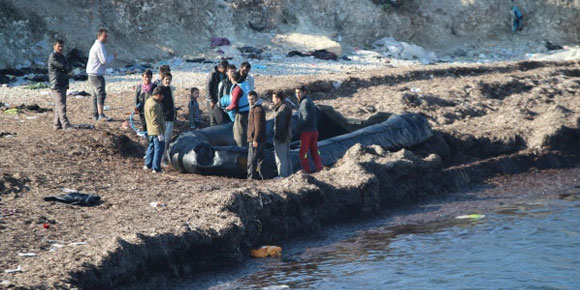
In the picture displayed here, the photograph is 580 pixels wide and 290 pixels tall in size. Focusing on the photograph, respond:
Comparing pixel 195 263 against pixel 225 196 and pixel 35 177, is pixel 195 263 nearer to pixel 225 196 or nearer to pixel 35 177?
pixel 225 196

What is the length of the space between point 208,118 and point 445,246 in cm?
664

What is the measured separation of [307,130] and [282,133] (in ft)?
1.59

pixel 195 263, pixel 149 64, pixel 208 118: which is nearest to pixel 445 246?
pixel 195 263

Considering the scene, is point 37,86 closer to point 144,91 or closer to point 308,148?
point 144,91

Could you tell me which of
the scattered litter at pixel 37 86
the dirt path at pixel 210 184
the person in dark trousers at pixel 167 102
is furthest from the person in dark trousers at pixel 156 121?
the scattered litter at pixel 37 86

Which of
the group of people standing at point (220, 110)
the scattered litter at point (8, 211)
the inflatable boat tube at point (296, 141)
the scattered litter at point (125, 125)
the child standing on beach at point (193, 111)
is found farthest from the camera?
the child standing on beach at point (193, 111)

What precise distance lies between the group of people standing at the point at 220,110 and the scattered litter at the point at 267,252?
2397 mm

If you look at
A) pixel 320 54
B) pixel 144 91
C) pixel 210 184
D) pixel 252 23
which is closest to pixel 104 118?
pixel 144 91

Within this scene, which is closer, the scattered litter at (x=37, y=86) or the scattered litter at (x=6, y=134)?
the scattered litter at (x=6, y=134)

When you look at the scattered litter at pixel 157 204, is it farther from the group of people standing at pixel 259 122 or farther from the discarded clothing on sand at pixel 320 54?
the discarded clothing on sand at pixel 320 54

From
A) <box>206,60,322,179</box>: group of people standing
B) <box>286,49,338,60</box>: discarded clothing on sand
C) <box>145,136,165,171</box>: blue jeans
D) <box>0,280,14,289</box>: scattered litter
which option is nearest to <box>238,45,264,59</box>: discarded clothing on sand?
<box>286,49,338,60</box>: discarded clothing on sand

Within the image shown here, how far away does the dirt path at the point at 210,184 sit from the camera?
27.2ft

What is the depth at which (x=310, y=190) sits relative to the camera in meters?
10.8

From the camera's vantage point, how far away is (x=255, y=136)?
11891 millimetres
